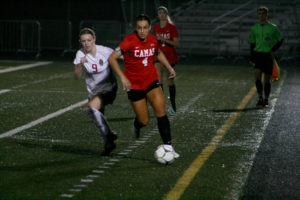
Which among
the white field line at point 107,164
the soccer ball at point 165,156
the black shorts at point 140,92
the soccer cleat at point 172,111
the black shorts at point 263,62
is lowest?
the soccer cleat at point 172,111

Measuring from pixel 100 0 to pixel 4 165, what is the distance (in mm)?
20521

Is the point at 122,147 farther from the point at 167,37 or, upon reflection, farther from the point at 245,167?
the point at 167,37

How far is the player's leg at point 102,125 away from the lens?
26.1 feet

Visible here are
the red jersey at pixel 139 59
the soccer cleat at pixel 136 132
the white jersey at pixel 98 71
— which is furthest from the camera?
the soccer cleat at pixel 136 132

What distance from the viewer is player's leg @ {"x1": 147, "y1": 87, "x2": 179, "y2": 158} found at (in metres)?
7.73

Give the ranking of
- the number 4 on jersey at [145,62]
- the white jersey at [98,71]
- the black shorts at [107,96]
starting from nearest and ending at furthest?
1. the number 4 on jersey at [145,62]
2. the white jersey at [98,71]
3. the black shorts at [107,96]

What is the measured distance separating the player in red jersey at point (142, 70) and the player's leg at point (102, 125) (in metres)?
0.45

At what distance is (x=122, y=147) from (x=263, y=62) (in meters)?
4.88

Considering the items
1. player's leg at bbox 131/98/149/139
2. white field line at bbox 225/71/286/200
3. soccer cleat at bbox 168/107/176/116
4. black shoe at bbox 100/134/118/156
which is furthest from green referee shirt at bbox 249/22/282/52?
black shoe at bbox 100/134/118/156

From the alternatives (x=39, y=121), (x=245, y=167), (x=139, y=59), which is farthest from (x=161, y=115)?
(x=39, y=121)

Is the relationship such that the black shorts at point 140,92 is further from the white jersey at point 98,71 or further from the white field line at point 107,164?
the white field line at point 107,164

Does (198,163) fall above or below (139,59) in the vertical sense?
below

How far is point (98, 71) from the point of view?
816cm

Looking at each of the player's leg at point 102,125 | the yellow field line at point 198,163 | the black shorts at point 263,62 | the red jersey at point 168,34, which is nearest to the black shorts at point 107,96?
the player's leg at point 102,125
